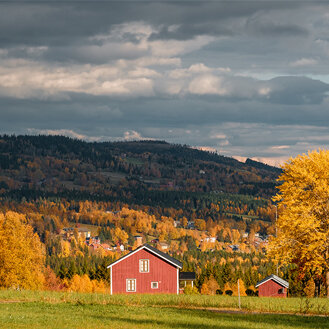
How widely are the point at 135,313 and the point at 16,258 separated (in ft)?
161

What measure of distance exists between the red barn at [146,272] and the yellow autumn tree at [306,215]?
22237 millimetres

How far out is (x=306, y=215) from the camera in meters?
51.9

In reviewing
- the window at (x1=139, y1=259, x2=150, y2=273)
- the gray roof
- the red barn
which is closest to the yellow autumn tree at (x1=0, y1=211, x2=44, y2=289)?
the red barn

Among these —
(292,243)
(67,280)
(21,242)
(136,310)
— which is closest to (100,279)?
(67,280)

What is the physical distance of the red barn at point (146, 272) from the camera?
7331 cm

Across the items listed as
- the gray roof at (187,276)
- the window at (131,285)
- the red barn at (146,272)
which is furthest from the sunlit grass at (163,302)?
the gray roof at (187,276)

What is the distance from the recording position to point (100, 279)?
13038 centimetres

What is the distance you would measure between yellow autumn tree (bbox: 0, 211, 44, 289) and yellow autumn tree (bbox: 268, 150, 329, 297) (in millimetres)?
41084

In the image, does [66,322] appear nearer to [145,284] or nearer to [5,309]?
[5,309]

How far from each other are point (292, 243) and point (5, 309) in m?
27.9

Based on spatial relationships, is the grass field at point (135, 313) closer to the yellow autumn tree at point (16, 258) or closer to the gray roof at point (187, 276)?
the yellow autumn tree at point (16, 258)

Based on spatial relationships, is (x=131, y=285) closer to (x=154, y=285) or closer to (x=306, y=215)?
(x=154, y=285)

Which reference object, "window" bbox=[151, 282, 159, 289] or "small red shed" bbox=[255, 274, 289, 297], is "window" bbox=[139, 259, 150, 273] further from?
"small red shed" bbox=[255, 274, 289, 297]

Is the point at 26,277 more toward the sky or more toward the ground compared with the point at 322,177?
more toward the ground
